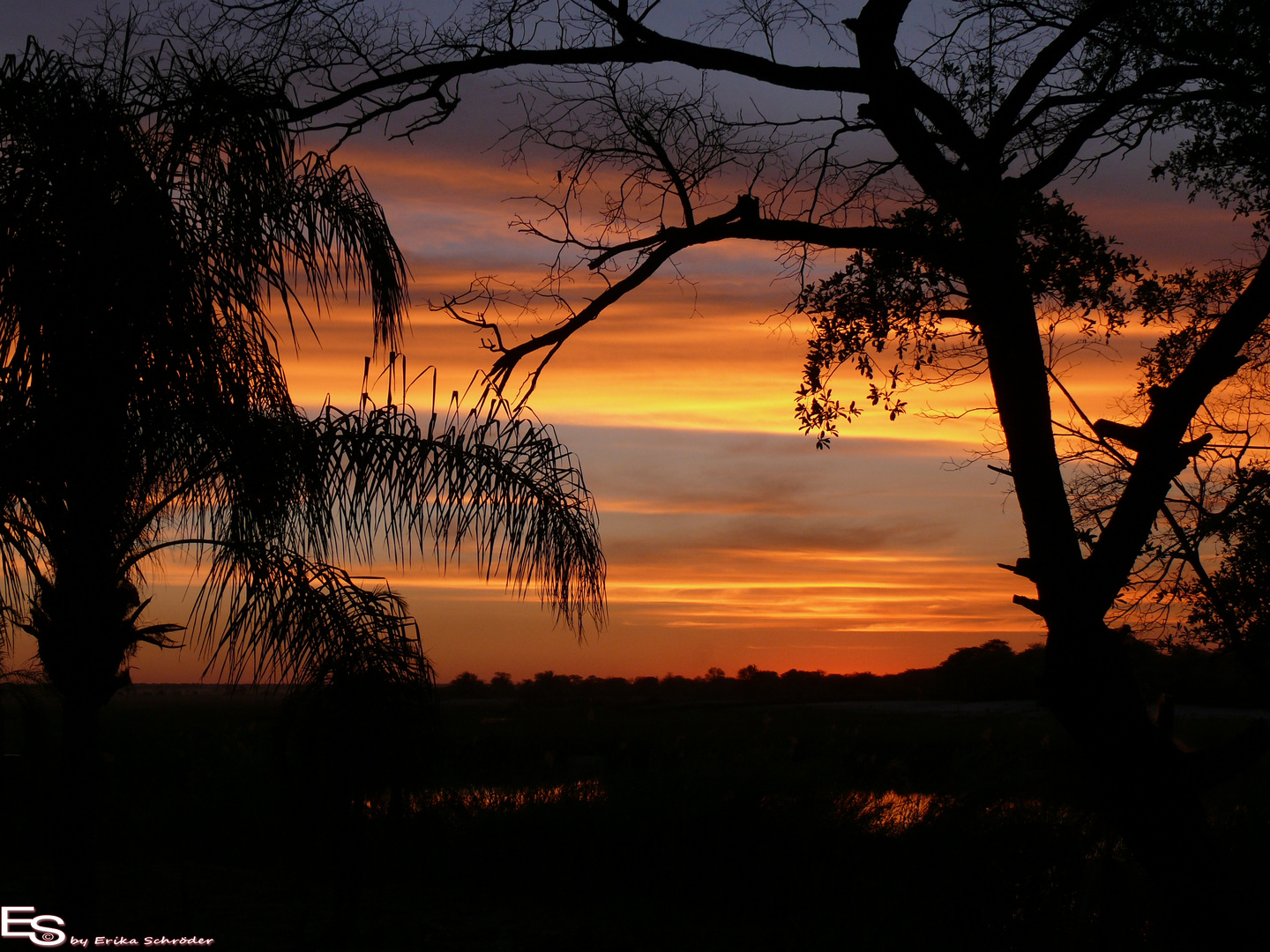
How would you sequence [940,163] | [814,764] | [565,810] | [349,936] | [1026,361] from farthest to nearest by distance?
[814,764] < [565,810] < [349,936] < [940,163] < [1026,361]

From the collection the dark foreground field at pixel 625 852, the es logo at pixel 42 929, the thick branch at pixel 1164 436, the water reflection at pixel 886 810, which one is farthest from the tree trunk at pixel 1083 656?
the es logo at pixel 42 929

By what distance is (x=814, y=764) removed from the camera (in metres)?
16.0

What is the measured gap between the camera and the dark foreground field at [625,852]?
9328 mm

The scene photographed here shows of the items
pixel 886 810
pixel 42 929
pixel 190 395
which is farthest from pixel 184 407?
pixel 886 810

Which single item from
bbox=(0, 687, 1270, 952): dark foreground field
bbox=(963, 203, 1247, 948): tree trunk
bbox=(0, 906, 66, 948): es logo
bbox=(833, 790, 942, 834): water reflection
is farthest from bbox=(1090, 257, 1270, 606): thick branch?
bbox=(0, 906, 66, 948): es logo

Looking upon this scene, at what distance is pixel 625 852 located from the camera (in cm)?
1386

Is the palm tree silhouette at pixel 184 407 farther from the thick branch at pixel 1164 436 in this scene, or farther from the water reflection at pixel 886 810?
the water reflection at pixel 886 810

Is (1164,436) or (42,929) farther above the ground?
(1164,436)

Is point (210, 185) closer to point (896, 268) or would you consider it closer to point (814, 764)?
point (896, 268)

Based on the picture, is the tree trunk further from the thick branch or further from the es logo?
the es logo

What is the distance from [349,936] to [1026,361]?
25.7 feet

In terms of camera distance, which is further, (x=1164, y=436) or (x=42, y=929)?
(x=42, y=929)

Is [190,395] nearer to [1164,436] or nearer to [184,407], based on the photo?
[184,407]

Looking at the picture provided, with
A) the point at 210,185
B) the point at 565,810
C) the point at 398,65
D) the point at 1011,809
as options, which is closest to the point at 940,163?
the point at 398,65
